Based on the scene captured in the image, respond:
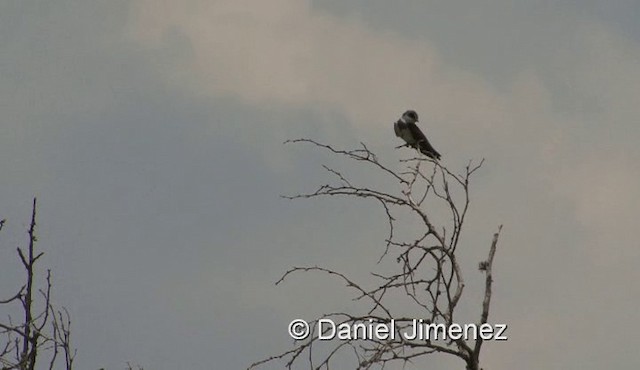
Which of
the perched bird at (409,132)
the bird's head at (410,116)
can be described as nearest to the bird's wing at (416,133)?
the perched bird at (409,132)

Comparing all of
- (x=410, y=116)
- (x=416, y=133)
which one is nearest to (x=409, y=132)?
(x=416, y=133)

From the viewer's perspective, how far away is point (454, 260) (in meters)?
5.70

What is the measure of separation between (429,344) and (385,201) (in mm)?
934

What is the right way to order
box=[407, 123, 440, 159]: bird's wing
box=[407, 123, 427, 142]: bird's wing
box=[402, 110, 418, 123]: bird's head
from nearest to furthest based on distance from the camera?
box=[407, 123, 440, 159]: bird's wing, box=[407, 123, 427, 142]: bird's wing, box=[402, 110, 418, 123]: bird's head

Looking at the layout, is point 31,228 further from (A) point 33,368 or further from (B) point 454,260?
(B) point 454,260

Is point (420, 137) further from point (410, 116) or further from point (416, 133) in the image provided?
point (410, 116)

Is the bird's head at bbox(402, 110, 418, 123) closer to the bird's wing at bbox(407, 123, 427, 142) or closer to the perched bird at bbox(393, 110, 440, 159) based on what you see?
the perched bird at bbox(393, 110, 440, 159)

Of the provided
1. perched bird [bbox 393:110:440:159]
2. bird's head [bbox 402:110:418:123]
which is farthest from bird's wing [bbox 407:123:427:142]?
bird's head [bbox 402:110:418:123]

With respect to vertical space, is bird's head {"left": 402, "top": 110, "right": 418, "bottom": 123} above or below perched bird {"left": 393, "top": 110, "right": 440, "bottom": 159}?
above

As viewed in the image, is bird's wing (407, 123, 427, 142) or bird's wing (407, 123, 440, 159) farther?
bird's wing (407, 123, 427, 142)

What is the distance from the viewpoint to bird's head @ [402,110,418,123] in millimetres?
13913

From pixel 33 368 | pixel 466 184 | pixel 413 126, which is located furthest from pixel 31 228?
pixel 413 126

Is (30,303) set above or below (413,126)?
below

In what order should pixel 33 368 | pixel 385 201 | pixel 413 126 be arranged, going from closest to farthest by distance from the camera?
pixel 33 368 < pixel 385 201 < pixel 413 126
